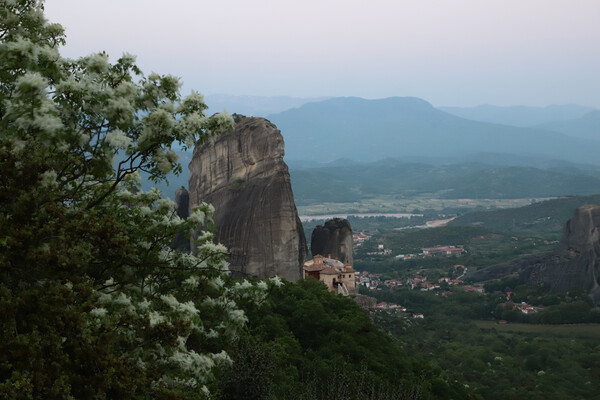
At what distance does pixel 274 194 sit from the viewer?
1570 inches

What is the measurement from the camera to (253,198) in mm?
39906

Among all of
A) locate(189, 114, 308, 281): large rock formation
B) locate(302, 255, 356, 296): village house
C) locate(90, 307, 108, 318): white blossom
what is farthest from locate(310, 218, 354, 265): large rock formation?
locate(90, 307, 108, 318): white blossom

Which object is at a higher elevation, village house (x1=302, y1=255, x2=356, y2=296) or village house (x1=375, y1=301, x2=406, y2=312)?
village house (x1=302, y1=255, x2=356, y2=296)

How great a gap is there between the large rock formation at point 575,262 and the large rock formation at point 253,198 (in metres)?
50.4

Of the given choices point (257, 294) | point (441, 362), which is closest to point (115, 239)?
point (257, 294)

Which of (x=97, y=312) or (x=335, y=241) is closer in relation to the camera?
(x=97, y=312)

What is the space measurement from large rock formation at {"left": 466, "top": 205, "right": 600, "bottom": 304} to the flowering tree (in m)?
74.6

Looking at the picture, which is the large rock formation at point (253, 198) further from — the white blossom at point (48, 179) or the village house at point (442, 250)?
the village house at point (442, 250)

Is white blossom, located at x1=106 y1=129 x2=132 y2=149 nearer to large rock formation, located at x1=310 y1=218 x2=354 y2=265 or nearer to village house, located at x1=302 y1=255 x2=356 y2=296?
village house, located at x1=302 y1=255 x2=356 y2=296

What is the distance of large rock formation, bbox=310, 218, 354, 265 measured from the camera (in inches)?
2135

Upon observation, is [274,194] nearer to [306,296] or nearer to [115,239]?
[306,296]

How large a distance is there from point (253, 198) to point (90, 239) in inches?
1271

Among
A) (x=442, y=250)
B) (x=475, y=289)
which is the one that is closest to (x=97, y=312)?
(x=475, y=289)

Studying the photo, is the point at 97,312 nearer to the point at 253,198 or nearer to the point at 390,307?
the point at 253,198
